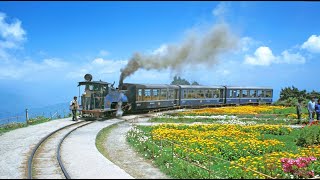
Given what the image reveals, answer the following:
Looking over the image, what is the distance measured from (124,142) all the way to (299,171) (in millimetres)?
9969

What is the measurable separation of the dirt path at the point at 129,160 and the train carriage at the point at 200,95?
24.2m

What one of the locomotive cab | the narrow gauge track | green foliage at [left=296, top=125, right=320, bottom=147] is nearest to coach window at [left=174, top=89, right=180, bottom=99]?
the locomotive cab

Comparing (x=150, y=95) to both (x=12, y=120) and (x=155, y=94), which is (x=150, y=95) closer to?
(x=155, y=94)

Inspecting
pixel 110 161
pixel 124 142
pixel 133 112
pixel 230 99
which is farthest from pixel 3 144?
pixel 230 99

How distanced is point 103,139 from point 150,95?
58.1 feet

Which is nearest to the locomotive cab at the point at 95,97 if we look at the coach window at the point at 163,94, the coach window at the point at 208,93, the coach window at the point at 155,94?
the coach window at the point at 155,94

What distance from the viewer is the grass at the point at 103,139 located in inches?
650

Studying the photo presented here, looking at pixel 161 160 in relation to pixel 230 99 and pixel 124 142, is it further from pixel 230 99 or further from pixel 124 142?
pixel 230 99

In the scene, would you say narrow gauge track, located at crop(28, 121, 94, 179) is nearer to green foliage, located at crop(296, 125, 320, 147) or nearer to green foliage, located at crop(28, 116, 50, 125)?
green foliage, located at crop(28, 116, 50, 125)

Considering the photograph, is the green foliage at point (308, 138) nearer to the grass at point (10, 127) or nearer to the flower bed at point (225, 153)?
the flower bed at point (225, 153)

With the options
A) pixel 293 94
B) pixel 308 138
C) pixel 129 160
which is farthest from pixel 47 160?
pixel 293 94

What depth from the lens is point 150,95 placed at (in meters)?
38.0

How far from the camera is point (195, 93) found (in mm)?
46656

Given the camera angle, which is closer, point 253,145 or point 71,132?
point 253,145
